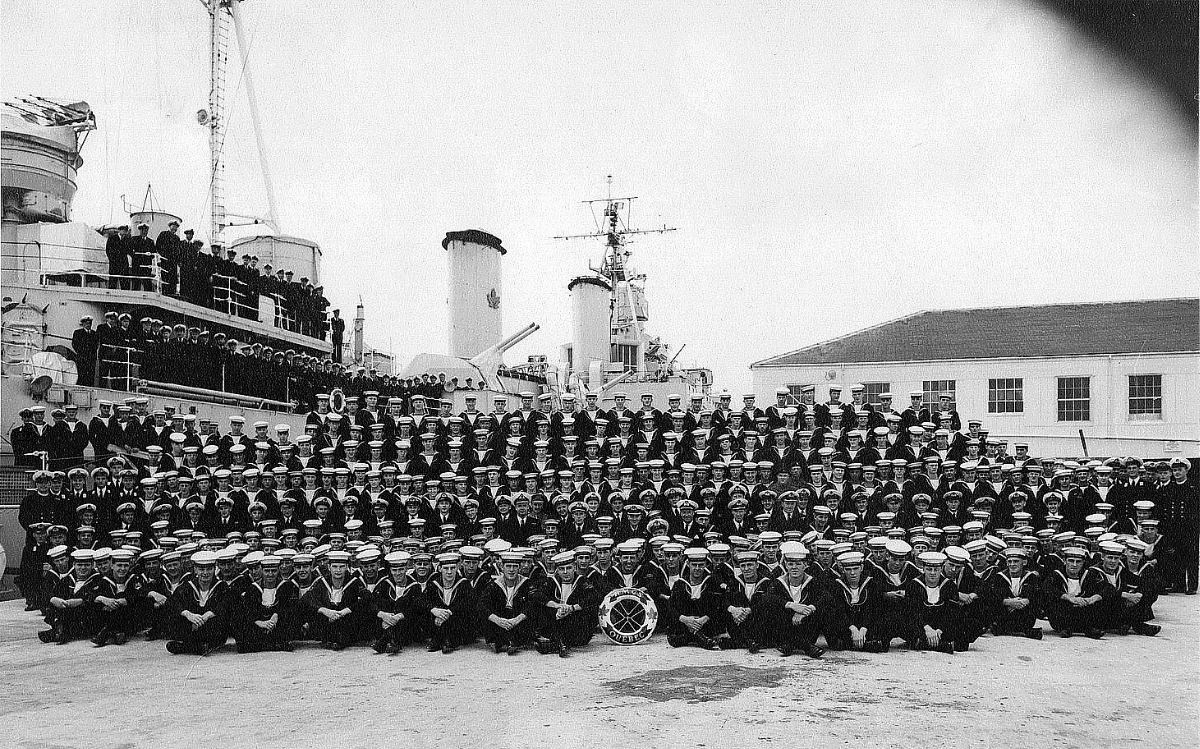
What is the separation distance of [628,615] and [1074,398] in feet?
58.3

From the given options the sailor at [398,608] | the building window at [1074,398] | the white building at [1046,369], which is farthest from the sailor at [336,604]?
the building window at [1074,398]

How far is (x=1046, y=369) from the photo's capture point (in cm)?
2319

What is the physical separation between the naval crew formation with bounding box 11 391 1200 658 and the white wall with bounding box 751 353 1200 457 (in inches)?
398

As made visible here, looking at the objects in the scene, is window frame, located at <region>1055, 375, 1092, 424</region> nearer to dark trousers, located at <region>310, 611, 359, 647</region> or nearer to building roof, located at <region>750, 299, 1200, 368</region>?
building roof, located at <region>750, 299, 1200, 368</region>

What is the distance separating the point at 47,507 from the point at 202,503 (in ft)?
6.00

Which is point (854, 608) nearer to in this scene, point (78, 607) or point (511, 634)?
point (511, 634)

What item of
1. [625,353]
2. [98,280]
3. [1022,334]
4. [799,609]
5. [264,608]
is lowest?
[264,608]

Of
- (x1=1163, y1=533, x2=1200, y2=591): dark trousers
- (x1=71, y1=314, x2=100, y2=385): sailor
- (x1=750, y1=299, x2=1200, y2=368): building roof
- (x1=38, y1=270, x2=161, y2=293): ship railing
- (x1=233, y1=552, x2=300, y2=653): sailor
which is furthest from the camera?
(x1=750, y1=299, x2=1200, y2=368): building roof

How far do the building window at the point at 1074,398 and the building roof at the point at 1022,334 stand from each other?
678 millimetres

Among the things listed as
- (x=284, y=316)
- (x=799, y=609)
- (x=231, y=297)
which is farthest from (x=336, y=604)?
(x=284, y=316)

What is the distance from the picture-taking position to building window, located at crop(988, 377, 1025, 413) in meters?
23.5

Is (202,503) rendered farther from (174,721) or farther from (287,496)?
(174,721)

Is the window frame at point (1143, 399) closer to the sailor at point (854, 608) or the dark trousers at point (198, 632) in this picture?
the sailor at point (854, 608)

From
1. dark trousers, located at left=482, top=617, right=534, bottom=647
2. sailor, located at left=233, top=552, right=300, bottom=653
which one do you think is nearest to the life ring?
dark trousers, located at left=482, top=617, right=534, bottom=647
